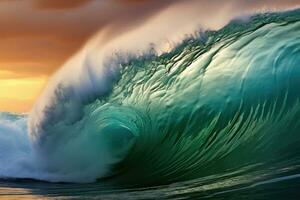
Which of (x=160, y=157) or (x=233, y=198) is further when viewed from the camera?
(x=160, y=157)

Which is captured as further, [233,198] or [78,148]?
[78,148]

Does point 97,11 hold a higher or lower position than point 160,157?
higher

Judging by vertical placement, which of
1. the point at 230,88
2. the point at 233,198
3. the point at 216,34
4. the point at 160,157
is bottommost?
the point at 233,198

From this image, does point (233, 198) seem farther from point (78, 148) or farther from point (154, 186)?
point (78, 148)

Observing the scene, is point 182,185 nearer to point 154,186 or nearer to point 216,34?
point 154,186

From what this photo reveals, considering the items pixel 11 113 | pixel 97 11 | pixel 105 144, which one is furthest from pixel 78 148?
pixel 97 11

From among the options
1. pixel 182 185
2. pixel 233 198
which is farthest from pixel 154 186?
pixel 233 198
